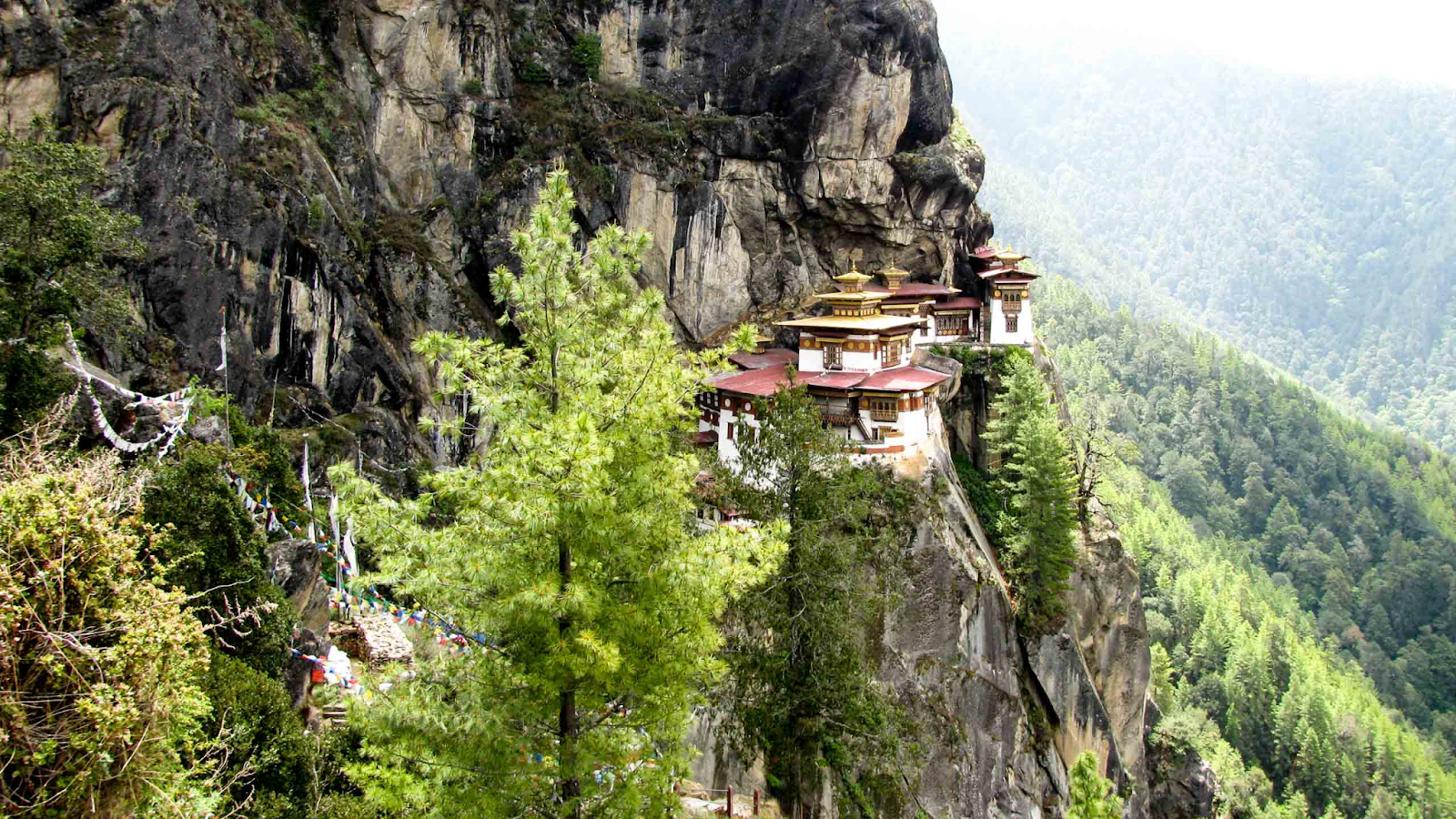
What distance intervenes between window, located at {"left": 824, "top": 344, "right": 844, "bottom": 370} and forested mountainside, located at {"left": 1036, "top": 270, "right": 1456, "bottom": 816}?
42.6 ft

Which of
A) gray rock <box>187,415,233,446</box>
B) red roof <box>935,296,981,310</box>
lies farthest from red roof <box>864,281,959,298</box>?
gray rock <box>187,415,233,446</box>

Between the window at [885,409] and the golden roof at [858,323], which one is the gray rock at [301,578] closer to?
the window at [885,409]

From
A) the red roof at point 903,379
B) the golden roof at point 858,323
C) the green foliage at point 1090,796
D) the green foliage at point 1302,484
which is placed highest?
the golden roof at point 858,323

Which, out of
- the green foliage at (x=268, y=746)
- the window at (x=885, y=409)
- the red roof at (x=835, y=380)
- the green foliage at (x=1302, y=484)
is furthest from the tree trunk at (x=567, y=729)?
the green foliage at (x=1302, y=484)

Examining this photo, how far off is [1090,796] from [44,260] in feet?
65.1

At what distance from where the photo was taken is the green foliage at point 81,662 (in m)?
6.34

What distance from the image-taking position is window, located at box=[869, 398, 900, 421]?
28.1 meters

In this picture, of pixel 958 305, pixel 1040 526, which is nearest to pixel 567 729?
pixel 1040 526

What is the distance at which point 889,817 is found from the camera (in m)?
18.7

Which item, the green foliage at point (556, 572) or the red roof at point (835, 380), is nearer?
the green foliage at point (556, 572)

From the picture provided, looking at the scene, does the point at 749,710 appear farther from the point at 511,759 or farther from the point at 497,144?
the point at 497,144

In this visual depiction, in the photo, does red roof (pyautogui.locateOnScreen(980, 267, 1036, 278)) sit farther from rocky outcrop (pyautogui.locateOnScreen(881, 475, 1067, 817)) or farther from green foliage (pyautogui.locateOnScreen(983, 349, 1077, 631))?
rocky outcrop (pyautogui.locateOnScreen(881, 475, 1067, 817))

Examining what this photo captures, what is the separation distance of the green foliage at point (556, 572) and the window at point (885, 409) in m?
18.9

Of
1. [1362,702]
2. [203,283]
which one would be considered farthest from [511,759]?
[1362,702]
